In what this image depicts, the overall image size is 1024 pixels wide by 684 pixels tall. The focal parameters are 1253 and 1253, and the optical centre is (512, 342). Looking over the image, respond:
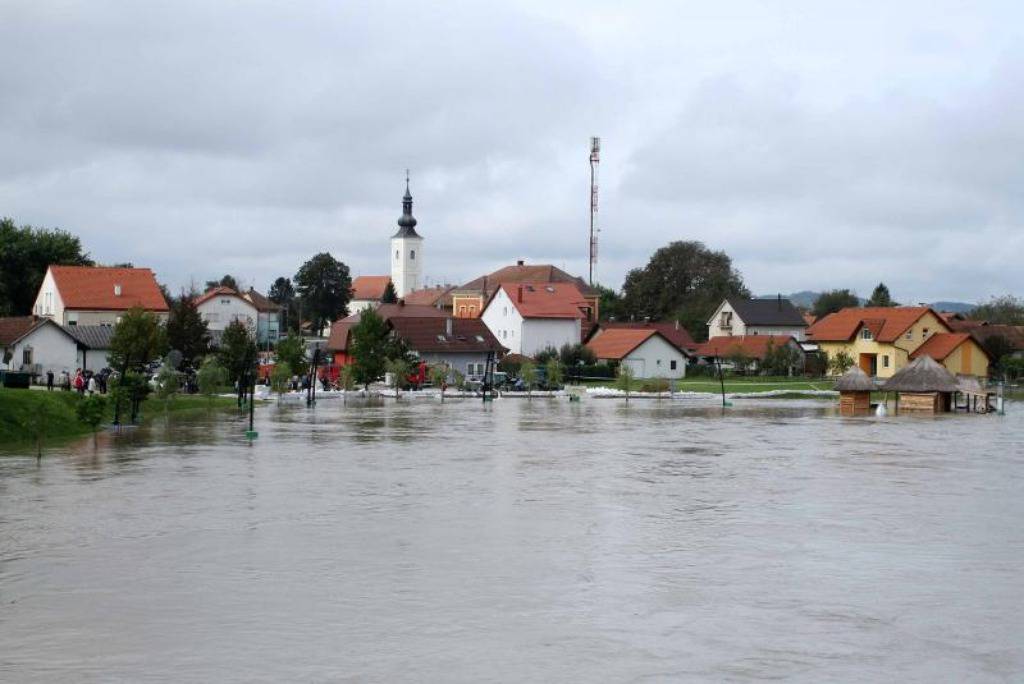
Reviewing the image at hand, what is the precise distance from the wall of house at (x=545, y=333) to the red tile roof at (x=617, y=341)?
167 cm

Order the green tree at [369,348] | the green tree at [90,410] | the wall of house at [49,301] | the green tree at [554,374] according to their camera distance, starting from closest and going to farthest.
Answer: the green tree at [90,410] < the green tree at [369,348] < the green tree at [554,374] < the wall of house at [49,301]

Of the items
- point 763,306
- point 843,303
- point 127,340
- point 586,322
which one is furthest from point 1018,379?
point 127,340

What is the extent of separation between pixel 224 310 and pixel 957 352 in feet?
191

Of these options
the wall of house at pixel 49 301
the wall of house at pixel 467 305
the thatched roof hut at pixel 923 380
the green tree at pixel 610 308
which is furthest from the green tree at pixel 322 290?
the thatched roof hut at pixel 923 380

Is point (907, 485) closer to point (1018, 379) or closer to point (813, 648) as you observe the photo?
point (813, 648)

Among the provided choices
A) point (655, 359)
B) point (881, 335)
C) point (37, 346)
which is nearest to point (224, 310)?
point (655, 359)

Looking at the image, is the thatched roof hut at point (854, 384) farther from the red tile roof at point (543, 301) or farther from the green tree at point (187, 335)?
the red tile roof at point (543, 301)

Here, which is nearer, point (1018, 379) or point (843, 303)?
point (1018, 379)

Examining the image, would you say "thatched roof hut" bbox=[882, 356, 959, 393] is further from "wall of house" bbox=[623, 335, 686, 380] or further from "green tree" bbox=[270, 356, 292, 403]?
"green tree" bbox=[270, 356, 292, 403]

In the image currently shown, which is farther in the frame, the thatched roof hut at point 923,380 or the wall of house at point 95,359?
the wall of house at point 95,359

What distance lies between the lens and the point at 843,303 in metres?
132

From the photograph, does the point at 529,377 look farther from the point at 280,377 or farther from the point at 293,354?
the point at 280,377

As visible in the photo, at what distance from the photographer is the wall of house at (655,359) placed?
261ft

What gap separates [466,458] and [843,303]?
355ft
